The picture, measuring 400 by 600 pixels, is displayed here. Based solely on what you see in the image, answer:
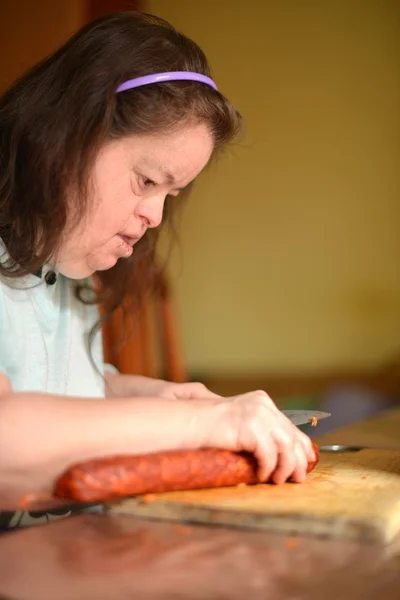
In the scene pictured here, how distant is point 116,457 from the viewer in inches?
27.0

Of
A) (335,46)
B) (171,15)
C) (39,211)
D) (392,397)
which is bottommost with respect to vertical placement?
(392,397)

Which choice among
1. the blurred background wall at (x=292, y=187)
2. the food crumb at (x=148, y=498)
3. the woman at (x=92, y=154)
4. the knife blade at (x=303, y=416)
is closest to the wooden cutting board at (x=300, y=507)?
the food crumb at (x=148, y=498)

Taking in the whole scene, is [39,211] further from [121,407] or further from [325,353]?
[325,353]

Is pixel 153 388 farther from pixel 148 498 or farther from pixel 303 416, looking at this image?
pixel 148 498

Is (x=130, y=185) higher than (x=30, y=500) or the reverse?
higher

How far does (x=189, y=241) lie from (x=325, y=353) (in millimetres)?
822

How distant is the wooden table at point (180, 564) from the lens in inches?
18.6

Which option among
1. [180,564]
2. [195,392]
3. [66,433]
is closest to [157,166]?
[195,392]

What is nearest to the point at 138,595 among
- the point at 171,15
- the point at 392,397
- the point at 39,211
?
the point at 39,211

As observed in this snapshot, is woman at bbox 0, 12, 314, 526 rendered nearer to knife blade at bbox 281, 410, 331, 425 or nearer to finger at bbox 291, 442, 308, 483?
knife blade at bbox 281, 410, 331, 425

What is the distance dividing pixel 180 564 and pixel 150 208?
23.8 inches

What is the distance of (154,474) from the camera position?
688mm

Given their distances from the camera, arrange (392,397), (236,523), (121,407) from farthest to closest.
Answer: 1. (392,397)
2. (121,407)
3. (236,523)

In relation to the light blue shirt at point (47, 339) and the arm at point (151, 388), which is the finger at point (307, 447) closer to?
the arm at point (151, 388)
